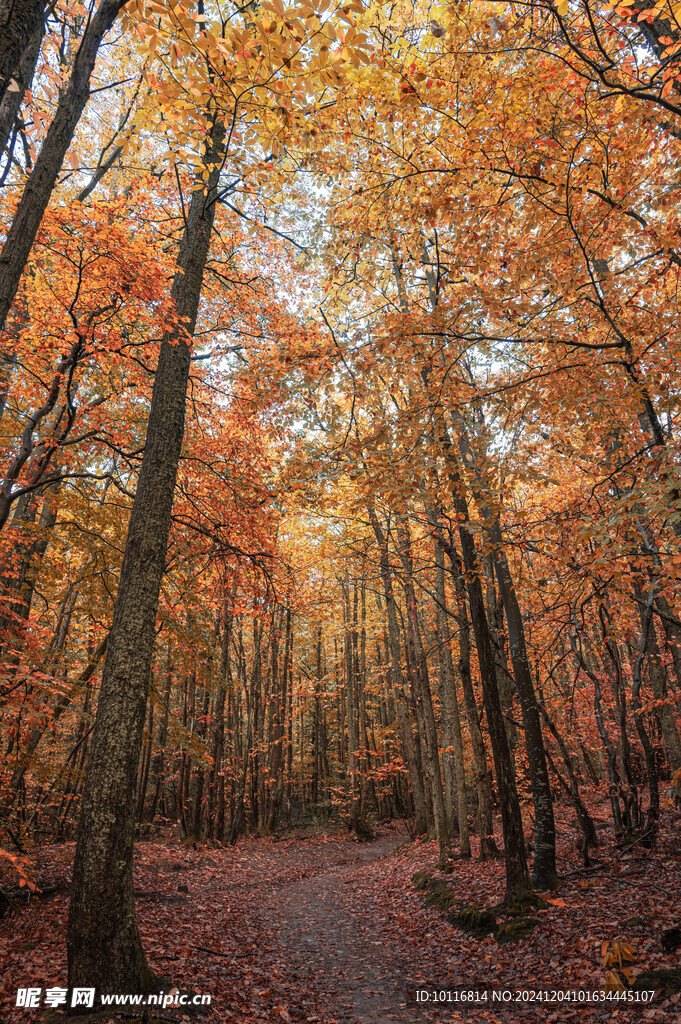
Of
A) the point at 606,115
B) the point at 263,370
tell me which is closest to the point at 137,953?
the point at 263,370

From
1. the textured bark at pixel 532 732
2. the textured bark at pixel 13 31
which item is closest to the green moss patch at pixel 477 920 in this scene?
the textured bark at pixel 532 732

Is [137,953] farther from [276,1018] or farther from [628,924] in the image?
[628,924]

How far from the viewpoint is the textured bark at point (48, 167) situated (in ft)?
12.5

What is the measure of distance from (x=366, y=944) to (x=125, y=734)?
605cm

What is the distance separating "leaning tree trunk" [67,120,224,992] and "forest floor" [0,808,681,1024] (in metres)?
0.42

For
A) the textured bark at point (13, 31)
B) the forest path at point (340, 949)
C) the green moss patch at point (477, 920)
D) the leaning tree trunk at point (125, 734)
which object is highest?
the textured bark at point (13, 31)

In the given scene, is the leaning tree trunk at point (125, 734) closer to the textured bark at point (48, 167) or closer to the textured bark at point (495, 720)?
the textured bark at point (48, 167)

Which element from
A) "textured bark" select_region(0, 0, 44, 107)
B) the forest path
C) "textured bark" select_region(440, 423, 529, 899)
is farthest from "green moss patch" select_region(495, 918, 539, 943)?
"textured bark" select_region(0, 0, 44, 107)

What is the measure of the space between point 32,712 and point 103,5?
8.47 m

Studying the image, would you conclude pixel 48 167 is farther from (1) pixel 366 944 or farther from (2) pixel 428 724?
(2) pixel 428 724

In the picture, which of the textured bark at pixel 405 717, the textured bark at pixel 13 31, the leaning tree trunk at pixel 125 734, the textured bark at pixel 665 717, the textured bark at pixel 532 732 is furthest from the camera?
the textured bark at pixel 405 717

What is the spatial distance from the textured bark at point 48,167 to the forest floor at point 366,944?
5745mm

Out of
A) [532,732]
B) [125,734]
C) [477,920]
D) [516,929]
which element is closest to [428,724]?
[532,732]

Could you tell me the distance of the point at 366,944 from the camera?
795cm
